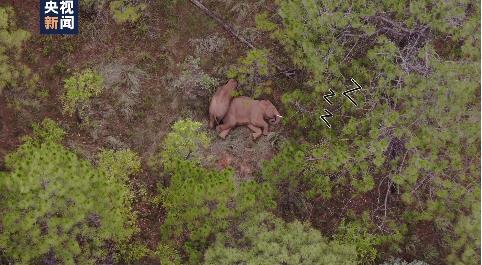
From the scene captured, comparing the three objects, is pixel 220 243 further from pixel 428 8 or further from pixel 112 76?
pixel 428 8

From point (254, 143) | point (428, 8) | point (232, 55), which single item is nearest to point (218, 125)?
point (254, 143)

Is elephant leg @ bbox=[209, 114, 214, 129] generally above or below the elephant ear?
below

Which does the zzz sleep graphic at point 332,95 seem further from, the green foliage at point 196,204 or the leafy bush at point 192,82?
the leafy bush at point 192,82

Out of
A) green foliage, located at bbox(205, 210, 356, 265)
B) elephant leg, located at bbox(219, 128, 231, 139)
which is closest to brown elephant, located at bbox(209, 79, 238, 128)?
elephant leg, located at bbox(219, 128, 231, 139)

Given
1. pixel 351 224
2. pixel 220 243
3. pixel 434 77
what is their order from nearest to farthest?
pixel 434 77, pixel 220 243, pixel 351 224

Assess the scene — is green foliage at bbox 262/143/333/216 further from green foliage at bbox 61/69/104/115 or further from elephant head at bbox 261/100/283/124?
green foliage at bbox 61/69/104/115

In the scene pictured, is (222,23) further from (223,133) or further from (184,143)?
(184,143)

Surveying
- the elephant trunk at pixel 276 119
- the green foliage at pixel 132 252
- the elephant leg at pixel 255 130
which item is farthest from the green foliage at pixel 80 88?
the elephant trunk at pixel 276 119
